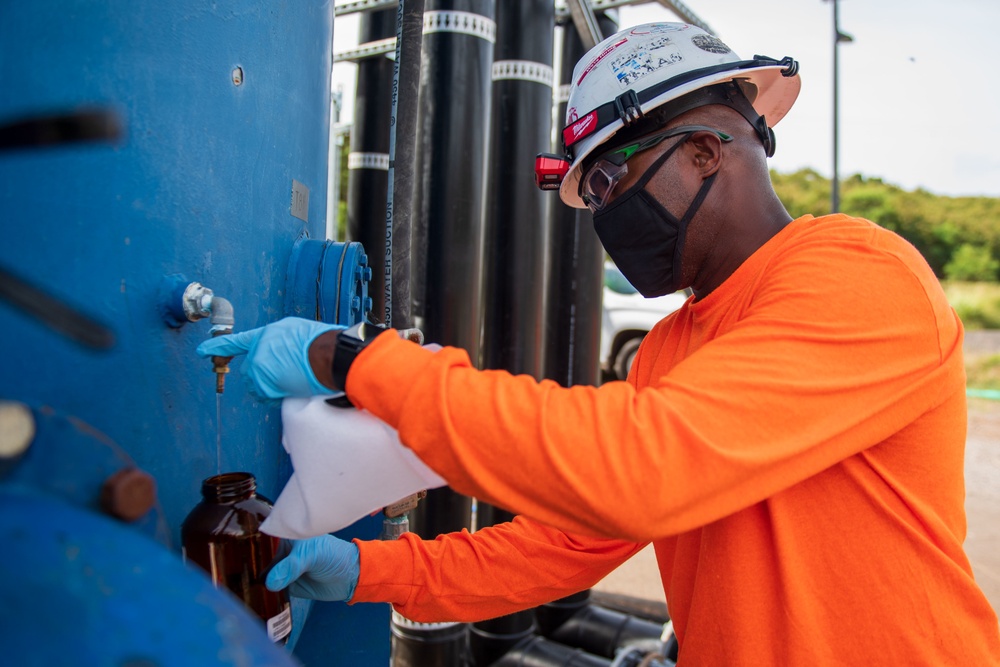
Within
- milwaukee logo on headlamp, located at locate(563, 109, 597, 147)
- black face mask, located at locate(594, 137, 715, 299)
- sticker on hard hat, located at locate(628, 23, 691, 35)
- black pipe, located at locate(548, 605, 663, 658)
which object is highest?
sticker on hard hat, located at locate(628, 23, 691, 35)

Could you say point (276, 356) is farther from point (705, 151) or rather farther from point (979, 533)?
point (979, 533)

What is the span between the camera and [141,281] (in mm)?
1111

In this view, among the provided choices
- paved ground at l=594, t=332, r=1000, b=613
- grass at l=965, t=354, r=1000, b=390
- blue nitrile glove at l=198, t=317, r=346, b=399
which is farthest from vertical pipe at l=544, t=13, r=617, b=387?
grass at l=965, t=354, r=1000, b=390

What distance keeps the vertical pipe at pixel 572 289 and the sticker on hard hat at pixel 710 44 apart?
1984 mm

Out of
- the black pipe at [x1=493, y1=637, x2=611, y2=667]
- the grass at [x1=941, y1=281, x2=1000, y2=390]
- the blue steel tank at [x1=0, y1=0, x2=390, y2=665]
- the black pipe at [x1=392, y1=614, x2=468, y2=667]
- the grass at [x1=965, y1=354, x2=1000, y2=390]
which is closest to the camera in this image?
the blue steel tank at [x1=0, y1=0, x2=390, y2=665]

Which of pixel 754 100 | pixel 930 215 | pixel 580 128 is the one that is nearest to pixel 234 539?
pixel 580 128

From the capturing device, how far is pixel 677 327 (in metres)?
1.69

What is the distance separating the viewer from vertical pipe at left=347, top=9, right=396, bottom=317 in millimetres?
3602

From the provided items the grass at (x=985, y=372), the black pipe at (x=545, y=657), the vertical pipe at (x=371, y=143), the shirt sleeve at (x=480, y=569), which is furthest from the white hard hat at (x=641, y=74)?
the grass at (x=985, y=372)

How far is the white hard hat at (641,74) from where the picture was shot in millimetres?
1487

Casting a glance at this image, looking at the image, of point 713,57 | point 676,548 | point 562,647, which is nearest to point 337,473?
point 676,548

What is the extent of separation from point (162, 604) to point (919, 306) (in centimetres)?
110

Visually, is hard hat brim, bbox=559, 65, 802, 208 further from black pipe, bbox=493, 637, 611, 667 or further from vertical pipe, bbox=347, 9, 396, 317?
black pipe, bbox=493, 637, 611, 667

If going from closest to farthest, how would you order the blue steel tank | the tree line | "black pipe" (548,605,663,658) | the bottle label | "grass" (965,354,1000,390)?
1. the blue steel tank
2. the bottle label
3. "black pipe" (548,605,663,658)
4. "grass" (965,354,1000,390)
5. the tree line
